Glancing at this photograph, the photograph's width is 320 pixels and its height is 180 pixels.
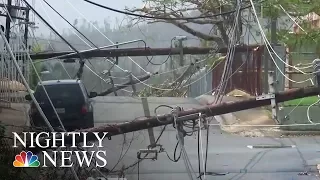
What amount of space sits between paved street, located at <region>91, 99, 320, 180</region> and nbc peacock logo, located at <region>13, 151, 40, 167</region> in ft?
3.24

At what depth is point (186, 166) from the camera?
805 cm

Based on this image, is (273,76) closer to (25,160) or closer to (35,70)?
(35,70)

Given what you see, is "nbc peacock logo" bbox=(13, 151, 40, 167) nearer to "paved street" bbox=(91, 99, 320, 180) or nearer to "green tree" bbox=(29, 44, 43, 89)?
"paved street" bbox=(91, 99, 320, 180)

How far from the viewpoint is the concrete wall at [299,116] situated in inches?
354

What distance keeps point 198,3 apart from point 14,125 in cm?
333

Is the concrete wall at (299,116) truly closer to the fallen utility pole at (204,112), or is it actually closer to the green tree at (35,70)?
the fallen utility pole at (204,112)

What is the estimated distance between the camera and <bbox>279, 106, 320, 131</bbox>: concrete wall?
8.99 metres

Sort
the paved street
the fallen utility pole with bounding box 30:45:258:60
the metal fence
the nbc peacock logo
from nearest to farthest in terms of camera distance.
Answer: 1. the nbc peacock logo
2. the paved street
3. the metal fence
4. the fallen utility pole with bounding box 30:45:258:60

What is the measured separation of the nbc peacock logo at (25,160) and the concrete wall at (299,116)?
12.4ft

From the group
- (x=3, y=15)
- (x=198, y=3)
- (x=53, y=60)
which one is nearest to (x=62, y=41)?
(x=53, y=60)

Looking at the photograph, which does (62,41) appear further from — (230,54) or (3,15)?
(230,54)

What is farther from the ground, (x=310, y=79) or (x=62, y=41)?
(x=62, y=41)

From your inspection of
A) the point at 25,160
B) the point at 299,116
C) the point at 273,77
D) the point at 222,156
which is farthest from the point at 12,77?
the point at 299,116

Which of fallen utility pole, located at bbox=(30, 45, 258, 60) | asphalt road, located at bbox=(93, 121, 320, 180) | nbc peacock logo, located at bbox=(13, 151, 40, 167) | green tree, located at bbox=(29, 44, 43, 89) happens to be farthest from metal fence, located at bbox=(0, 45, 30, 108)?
asphalt road, located at bbox=(93, 121, 320, 180)
